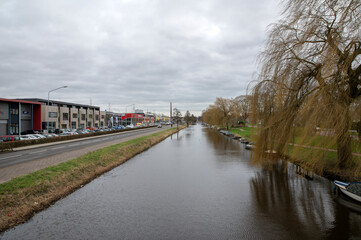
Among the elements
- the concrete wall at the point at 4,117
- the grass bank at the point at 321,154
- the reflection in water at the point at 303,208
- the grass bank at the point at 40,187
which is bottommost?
the reflection in water at the point at 303,208

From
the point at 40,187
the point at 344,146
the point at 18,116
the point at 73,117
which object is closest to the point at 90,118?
the point at 73,117

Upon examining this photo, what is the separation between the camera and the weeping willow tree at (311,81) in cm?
1031

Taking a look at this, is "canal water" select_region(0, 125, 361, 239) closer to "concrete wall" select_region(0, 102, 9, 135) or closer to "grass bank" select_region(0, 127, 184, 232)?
"grass bank" select_region(0, 127, 184, 232)

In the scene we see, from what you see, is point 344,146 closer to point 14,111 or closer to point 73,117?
point 14,111

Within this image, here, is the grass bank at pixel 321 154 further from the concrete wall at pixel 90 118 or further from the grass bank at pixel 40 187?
the concrete wall at pixel 90 118

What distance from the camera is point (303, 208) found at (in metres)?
10.4

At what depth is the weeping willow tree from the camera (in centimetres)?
1031

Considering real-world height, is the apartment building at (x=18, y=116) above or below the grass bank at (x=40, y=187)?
above

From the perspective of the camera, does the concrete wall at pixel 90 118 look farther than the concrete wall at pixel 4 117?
Yes

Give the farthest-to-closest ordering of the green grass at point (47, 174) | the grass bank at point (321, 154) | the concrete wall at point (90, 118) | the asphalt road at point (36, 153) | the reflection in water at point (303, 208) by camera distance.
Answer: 1. the concrete wall at point (90, 118)
2. the asphalt road at point (36, 153)
3. the grass bank at point (321, 154)
4. the green grass at point (47, 174)
5. the reflection in water at point (303, 208)

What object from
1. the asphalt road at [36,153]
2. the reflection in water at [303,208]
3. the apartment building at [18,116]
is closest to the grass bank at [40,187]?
the asphalt road at [36,153]

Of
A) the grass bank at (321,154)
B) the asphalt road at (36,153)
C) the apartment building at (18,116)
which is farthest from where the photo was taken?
the apartment building at (18,116)

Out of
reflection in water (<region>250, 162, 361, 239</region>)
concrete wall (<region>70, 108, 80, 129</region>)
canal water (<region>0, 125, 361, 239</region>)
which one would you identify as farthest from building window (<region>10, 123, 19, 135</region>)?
reflection in water (<region>250, 162, 361, 239</region>)

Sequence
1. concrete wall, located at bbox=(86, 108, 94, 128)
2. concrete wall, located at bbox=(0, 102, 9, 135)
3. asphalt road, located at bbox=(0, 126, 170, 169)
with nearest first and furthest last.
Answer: asphalt road, located at bbox=(0, 126, 170, 169), concrete wall, located at bbox=(0, 102, 9, 135), concrete wall, located at bbox=(86, 108, 94, 128)
